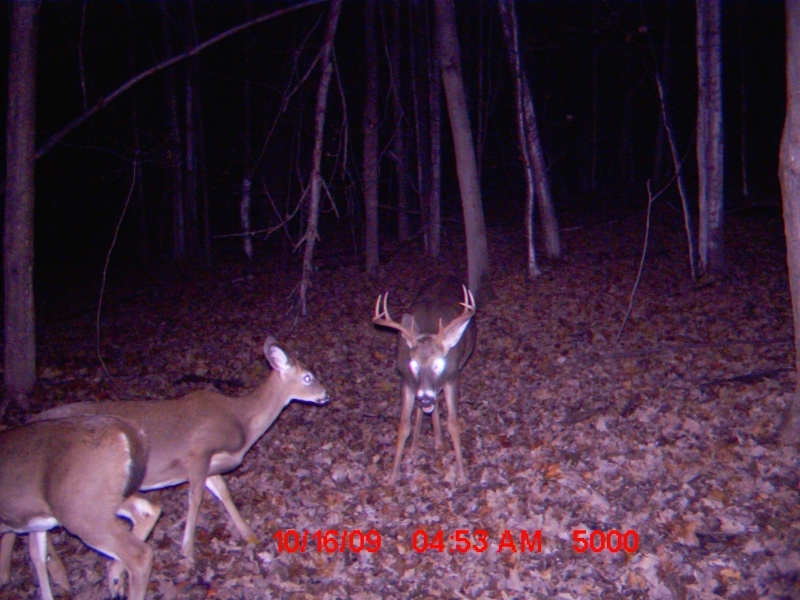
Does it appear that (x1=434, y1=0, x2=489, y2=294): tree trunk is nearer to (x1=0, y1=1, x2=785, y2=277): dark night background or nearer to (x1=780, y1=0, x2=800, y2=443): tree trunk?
(x1=0, y1=1, x2=785, y2=277): dark night background

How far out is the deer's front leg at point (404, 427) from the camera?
6752mm

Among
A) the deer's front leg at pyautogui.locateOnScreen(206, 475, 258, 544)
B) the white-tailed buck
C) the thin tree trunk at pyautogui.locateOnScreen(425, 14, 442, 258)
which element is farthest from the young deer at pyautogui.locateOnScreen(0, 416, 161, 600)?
the thin tree trunk at pyautogui.locateOnScreen(425, 14, 442, 258)

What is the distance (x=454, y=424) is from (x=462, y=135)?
5955mm

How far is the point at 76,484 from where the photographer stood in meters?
4.43

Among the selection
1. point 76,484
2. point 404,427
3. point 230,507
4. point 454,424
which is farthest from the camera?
point 404,427

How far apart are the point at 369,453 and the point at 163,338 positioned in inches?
245

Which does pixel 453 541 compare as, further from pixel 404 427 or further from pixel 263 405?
pixel 263 405

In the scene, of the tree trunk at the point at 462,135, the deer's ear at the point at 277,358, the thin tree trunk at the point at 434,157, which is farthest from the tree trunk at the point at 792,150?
the thin tree trunk at the point at 434,157

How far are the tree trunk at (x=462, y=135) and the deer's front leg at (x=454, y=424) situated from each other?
15.3ft

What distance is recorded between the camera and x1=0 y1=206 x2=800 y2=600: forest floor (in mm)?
4957

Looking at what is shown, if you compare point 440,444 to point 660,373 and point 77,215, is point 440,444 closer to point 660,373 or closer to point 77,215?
point 660,373
